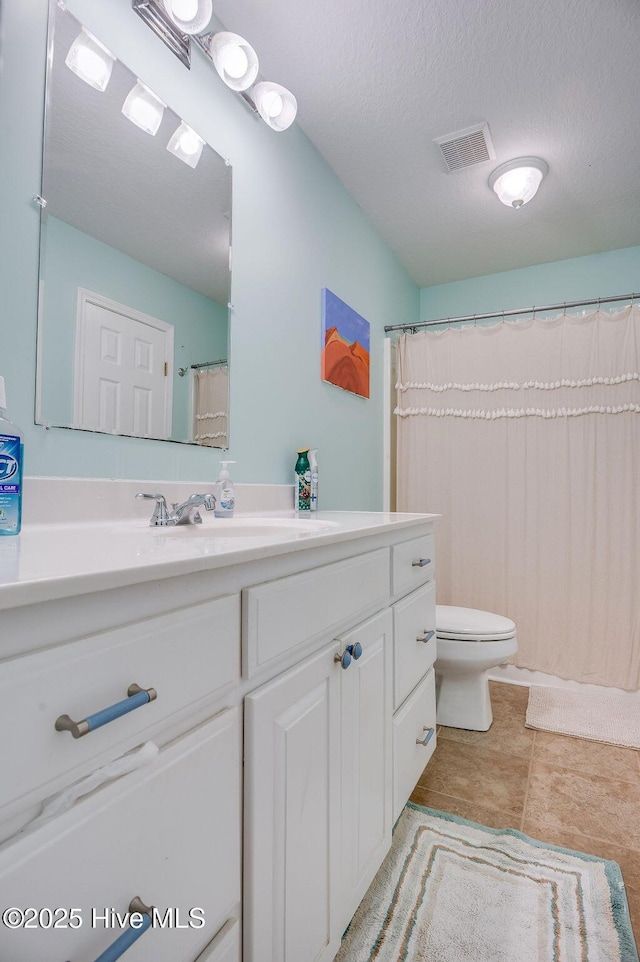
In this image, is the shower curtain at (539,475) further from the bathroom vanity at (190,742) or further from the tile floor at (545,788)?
the bathroom vanity at (190,742)

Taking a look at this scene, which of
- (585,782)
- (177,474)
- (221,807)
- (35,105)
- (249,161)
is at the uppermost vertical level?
(249,161)

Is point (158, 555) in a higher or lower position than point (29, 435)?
lower

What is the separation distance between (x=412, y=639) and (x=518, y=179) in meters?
1.96

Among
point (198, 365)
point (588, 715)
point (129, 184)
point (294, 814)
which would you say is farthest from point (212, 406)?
point (588, 715)

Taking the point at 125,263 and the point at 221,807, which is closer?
the point at 221,807

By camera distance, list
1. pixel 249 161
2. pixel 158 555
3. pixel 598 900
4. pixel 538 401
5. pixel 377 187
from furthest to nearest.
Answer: pixel 538 401 → pixel 377 187 → pixel 249 161 → pixel 598 900 → pixel 158 555

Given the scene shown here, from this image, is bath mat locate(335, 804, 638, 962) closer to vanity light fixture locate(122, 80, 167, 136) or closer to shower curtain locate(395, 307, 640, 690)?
shower curtain locate(395, 307, 640, 690)

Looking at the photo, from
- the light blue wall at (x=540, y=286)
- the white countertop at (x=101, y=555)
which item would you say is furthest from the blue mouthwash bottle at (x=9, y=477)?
the light blue wall at (x=540, y=286)

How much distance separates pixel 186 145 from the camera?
1307mm

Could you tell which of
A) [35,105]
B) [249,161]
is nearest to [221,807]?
[35,105]

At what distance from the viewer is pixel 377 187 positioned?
218 centimetres

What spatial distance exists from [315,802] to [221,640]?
15.4 inches

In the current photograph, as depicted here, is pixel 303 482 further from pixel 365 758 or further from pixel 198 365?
pixel 365 758

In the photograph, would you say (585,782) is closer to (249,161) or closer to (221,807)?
(221,807)
